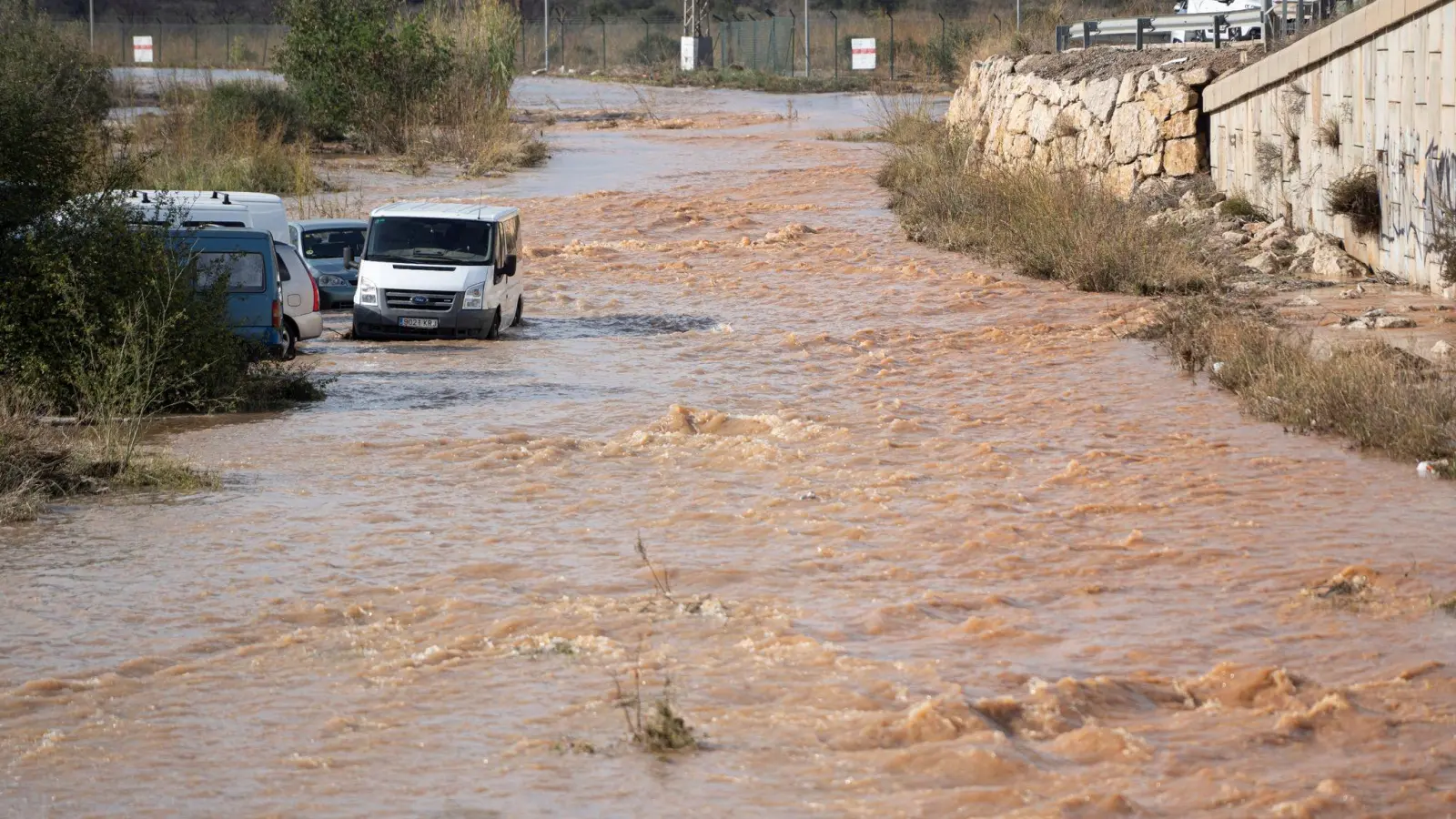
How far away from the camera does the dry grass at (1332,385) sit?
12984 millimetres

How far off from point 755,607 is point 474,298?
11.5m

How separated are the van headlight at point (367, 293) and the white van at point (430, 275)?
1 cm

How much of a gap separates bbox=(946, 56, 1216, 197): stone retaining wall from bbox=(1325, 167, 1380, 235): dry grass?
19.9 feet

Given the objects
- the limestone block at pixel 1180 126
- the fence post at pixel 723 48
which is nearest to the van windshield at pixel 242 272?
the limestone block at pixel 1180 126

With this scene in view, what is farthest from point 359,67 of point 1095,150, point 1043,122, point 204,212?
point 204,212

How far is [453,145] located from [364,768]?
40041 millimetres

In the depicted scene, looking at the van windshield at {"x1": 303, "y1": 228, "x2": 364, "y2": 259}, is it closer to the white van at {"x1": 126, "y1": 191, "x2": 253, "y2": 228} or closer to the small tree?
the white van at {"x1": 126, "y1": 191, "x2": 253, "y2": 228}

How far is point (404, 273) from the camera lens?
20703 mm

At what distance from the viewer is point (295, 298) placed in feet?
62.6

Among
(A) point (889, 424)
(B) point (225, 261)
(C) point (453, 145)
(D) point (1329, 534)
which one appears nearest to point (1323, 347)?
(A) point (889, 424)

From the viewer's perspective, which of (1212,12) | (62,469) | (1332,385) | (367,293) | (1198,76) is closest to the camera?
(62,469)

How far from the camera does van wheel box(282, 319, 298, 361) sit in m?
18.5

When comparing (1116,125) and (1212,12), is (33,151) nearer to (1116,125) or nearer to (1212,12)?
(1116,125)

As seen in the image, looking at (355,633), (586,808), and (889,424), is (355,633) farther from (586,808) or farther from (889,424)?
(889,424)
